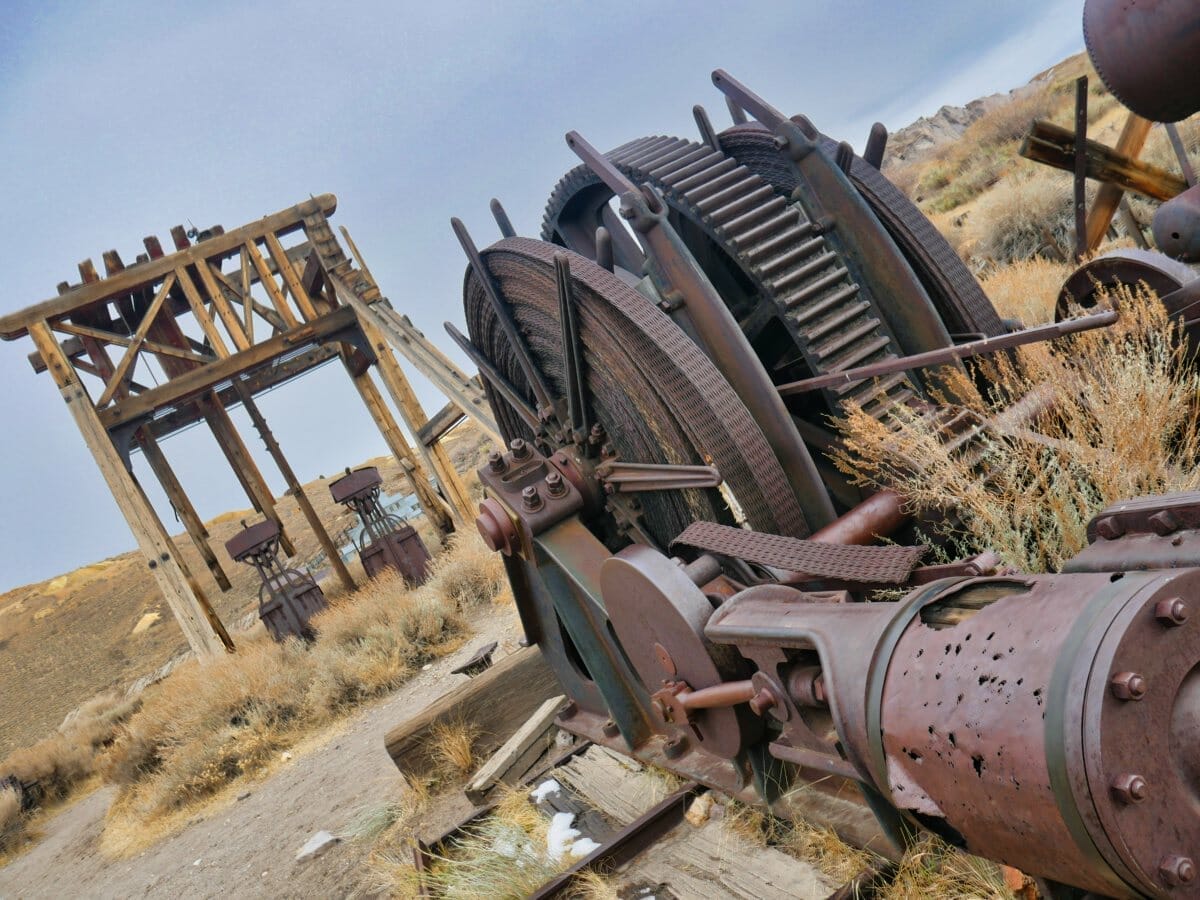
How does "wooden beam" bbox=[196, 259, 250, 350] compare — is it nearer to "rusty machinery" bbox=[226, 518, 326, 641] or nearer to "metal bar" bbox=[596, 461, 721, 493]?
"rusty machinery" bbox=[226, 518, 326, 641]

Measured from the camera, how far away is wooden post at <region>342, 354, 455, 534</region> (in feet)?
37.2

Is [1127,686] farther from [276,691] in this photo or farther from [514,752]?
[276,691]

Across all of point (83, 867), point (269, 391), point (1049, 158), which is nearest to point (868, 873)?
point (1049, 158)

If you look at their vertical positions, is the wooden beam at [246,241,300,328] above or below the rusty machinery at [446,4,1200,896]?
above

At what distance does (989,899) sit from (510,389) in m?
Answer: 3.06

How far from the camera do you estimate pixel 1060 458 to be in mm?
3105

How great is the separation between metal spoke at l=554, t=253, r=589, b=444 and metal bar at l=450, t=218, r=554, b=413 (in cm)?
27

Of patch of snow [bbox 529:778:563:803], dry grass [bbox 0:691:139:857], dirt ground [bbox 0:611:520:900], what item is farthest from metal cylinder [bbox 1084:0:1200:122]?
dry grass [bbox 0:691:139:857]

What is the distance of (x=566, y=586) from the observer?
10.8 feet

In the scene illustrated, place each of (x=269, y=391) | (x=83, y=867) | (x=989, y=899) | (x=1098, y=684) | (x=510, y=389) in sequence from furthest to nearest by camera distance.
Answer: (x=269, y=391) → (x=83, y=867) → (x=510, y=389) → (x=989, y=899) → (x=1098, y=684)

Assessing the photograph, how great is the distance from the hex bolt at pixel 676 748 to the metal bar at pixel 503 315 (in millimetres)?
1658

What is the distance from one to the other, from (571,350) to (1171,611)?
2.66m

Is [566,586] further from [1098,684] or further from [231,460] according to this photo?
[231,460]

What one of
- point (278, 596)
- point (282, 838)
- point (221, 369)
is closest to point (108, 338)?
point (221, 369)
